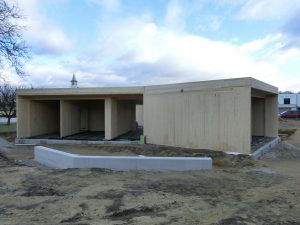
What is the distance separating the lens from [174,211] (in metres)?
6.24

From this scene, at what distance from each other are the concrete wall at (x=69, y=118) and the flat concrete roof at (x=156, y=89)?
4.80ft

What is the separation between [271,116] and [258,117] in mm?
887

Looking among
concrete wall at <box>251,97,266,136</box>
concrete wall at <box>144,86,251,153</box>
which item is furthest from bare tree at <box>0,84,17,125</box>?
concrete wall at <box>251,97,266,136</box>

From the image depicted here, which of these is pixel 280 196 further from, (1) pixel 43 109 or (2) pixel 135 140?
(1) pixel 43 109

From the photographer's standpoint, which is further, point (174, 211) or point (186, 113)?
point (186, 113)

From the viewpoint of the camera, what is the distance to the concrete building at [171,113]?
1443cm

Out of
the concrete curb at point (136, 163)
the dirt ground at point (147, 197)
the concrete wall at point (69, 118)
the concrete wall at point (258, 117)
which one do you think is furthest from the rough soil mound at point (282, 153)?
the concrete wall at point (69, 118)

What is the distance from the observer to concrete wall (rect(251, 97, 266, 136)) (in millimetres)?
21297

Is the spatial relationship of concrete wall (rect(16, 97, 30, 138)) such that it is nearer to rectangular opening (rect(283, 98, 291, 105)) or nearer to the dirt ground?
the dirt ground

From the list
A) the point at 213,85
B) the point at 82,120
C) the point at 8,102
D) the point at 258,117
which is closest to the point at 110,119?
the point at 82,120

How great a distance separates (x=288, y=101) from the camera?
218 feet

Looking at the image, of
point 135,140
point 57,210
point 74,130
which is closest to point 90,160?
point 57,210

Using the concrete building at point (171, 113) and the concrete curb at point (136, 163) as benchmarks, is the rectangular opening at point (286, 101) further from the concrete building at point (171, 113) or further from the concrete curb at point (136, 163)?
the concrete curb at point (136, 163)

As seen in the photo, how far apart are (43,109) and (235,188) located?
1880 centimetres
